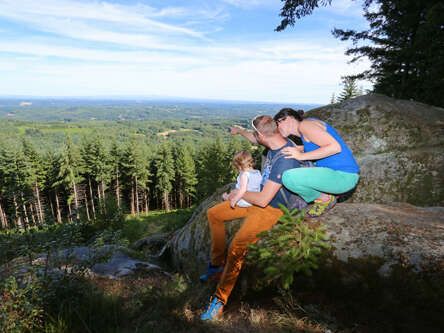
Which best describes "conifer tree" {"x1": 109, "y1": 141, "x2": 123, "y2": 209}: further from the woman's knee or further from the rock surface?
the rock surface

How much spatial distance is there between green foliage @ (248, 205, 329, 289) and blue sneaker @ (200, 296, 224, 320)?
0.81m

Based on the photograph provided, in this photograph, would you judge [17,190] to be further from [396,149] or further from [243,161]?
[396,149]

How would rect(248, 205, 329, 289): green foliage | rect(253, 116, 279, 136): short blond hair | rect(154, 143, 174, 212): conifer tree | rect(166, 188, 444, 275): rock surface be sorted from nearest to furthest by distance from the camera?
rect(166, 188, 444, 275): rock surface, rect(248, 205, 329, 289): green foliage, rect(253, 116, 279, 136): short blond hair, rect(154, 143, 174, 212): conifer tree

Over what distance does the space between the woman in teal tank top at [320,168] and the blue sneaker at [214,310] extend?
1.92 metres

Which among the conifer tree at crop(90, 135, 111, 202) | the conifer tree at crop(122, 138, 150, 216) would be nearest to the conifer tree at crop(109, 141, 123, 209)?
the conifer tree at crop(122, 138, 150, 216)

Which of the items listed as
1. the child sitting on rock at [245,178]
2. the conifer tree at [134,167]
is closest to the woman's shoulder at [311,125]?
the child sitting on rock at [245,178]

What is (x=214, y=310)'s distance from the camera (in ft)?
11.2

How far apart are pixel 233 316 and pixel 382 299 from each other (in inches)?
76.6

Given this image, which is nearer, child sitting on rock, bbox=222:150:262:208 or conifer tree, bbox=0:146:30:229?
conifer tree, bbox=0:146:30:229

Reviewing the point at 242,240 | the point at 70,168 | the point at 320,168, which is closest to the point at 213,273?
the point at 242,240

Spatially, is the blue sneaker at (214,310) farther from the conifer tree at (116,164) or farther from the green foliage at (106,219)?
the conifer tree at (116,164)

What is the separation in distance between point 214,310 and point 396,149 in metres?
4.94

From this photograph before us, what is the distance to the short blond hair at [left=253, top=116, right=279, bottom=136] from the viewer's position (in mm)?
3521

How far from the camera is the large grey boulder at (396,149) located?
4801 millimetres
